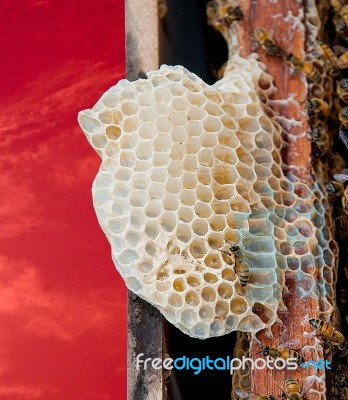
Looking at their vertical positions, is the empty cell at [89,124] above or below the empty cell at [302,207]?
above

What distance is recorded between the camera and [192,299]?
225 centimetres

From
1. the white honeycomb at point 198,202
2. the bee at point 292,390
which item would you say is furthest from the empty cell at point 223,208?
the bee at point 292,390

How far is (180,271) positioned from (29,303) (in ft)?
4.11

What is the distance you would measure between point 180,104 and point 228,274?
53 centimetres

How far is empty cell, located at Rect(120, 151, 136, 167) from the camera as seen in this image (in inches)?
91.1

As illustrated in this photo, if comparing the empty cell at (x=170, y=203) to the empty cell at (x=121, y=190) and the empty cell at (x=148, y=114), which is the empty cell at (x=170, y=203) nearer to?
the empty cell at (x=121, y=190)

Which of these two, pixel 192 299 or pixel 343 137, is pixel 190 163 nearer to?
pixel 192 299

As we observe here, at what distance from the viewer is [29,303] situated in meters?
3.32

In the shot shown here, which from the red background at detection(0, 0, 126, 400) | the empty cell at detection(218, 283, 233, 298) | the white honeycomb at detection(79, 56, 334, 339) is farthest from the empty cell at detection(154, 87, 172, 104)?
the red background at detection(0, 0, 126, 400)

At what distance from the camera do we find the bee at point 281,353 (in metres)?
2.32

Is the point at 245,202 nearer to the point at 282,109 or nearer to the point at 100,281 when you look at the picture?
the point at 282,109

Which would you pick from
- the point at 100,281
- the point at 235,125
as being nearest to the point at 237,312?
the point at 235,125

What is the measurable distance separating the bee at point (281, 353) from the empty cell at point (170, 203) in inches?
20.0

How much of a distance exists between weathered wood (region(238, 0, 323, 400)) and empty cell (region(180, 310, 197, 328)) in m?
0.23
